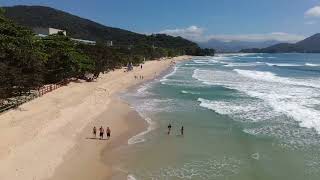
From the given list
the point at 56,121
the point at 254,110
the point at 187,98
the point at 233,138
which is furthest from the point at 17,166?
the point at 187,98

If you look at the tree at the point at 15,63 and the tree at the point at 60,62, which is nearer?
the tree at the point at 15,63

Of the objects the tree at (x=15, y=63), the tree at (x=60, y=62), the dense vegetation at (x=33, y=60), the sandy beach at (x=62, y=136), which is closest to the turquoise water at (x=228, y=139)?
the sandy beach at (x=62, y=136)

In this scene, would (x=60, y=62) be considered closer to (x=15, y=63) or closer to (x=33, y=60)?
(x=33, y=60)

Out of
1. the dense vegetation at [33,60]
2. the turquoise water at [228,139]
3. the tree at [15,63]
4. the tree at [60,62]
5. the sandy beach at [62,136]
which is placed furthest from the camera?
the tree at [60,62]

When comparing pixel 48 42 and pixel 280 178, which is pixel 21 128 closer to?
pixel 280 178

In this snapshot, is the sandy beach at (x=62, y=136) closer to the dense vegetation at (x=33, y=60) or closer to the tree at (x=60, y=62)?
the dense vegetation at (x=33, y=60)

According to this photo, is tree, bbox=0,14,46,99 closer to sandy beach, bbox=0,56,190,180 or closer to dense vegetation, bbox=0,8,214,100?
dense vegetation, bbox=0,8,214,100

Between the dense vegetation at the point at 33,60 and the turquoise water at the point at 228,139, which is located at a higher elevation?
the dense vegetation at the point at 33,60

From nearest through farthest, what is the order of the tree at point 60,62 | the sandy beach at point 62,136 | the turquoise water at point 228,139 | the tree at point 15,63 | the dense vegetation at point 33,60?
the sandy beach at point 62,136, the turquoise water at point 228,139, the tree at point 15,63, the dense vegetation at point 33,60, the tree at point 60,62

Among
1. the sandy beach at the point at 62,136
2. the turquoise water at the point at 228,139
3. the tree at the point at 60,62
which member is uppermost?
the tree at the point at 60,62
